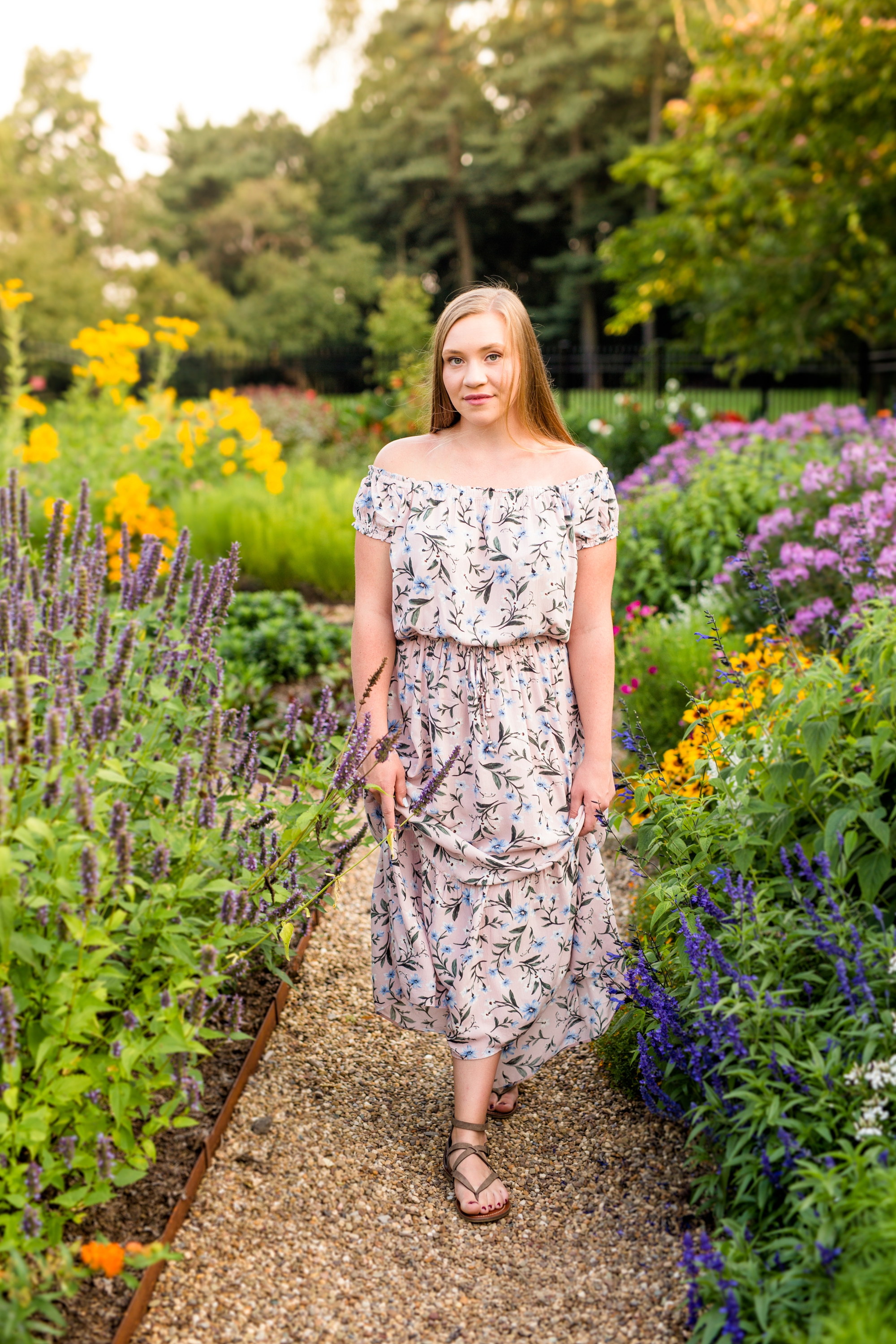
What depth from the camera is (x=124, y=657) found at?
5.94 feet

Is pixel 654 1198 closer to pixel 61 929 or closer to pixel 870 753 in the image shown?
pixel 870 753

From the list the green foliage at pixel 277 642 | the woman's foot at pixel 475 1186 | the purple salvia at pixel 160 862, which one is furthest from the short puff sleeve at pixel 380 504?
the green foliage at pixel 277 642

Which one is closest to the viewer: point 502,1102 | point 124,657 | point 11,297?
point 124,657

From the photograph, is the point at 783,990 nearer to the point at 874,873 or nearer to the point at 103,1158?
the point at 874,873

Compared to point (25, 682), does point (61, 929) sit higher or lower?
lower

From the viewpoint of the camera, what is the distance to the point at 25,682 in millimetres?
1404

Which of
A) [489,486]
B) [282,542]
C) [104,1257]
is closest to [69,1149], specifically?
[104,1257]

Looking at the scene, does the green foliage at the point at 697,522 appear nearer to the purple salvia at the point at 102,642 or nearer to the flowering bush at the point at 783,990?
the flowering bush at the point at 783,990

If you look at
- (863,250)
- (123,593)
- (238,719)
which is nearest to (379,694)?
(238,719)

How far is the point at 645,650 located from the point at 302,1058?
2308mm

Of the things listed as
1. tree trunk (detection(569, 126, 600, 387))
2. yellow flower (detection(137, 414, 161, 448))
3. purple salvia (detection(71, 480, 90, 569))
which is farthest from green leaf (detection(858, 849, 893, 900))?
tree trunk (detection(569, 126, 600, 387))

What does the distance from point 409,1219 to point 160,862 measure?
1.02 m

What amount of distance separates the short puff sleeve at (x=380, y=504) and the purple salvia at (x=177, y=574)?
0.37 metres

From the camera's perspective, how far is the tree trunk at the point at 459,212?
101 feet
